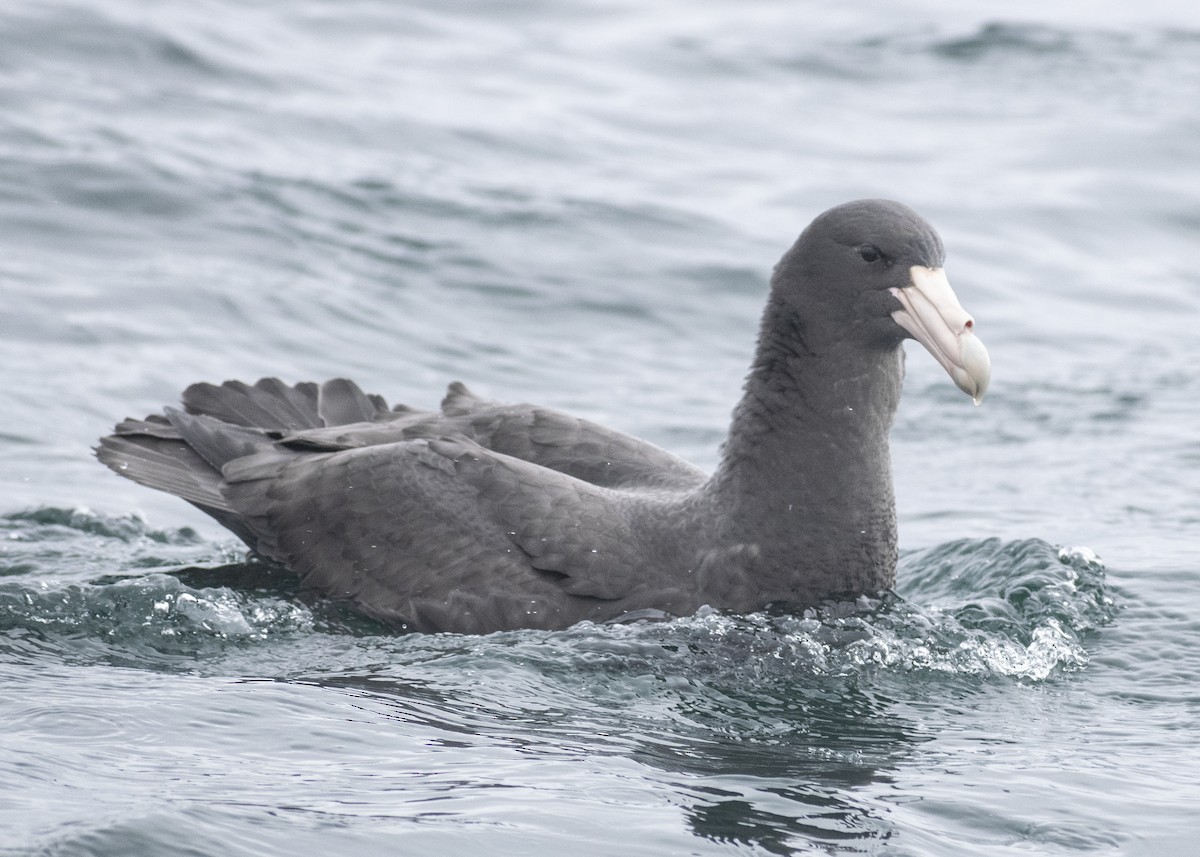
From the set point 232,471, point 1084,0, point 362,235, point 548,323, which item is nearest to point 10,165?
point 362,235

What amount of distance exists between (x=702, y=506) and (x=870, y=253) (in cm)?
133

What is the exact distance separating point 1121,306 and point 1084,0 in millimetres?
11589

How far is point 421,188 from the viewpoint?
17547 millimetres

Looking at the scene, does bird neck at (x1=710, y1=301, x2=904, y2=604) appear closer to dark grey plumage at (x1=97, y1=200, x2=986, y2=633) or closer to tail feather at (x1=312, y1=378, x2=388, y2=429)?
dark grey plumage at (x1=97, y1=200, x2=986, y2=633)

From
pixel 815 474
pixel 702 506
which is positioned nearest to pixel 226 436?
pixel 702 506

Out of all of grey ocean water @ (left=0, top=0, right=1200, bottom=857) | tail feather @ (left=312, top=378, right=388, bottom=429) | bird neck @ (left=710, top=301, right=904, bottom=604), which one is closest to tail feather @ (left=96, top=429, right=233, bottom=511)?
grey ocean water @ (left=0, top=0, right=1200, bottom=857)

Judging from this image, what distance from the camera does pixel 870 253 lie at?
7887 mm

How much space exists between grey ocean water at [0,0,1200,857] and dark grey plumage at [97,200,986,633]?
0.21m

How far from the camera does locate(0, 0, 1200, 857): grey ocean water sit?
6.52 metres

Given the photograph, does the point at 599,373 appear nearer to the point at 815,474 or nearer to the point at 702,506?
the point at 702,506

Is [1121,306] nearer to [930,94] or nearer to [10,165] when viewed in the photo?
[930,94]

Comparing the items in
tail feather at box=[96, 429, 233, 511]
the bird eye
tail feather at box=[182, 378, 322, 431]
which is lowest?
tail feather at box=[96, 429, 233, 511]

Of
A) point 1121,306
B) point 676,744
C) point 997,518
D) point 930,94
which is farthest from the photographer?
point 930,94

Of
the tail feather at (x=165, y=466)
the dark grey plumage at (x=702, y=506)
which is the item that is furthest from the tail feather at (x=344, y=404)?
the dark grey plumage at (x=702, y=506)
